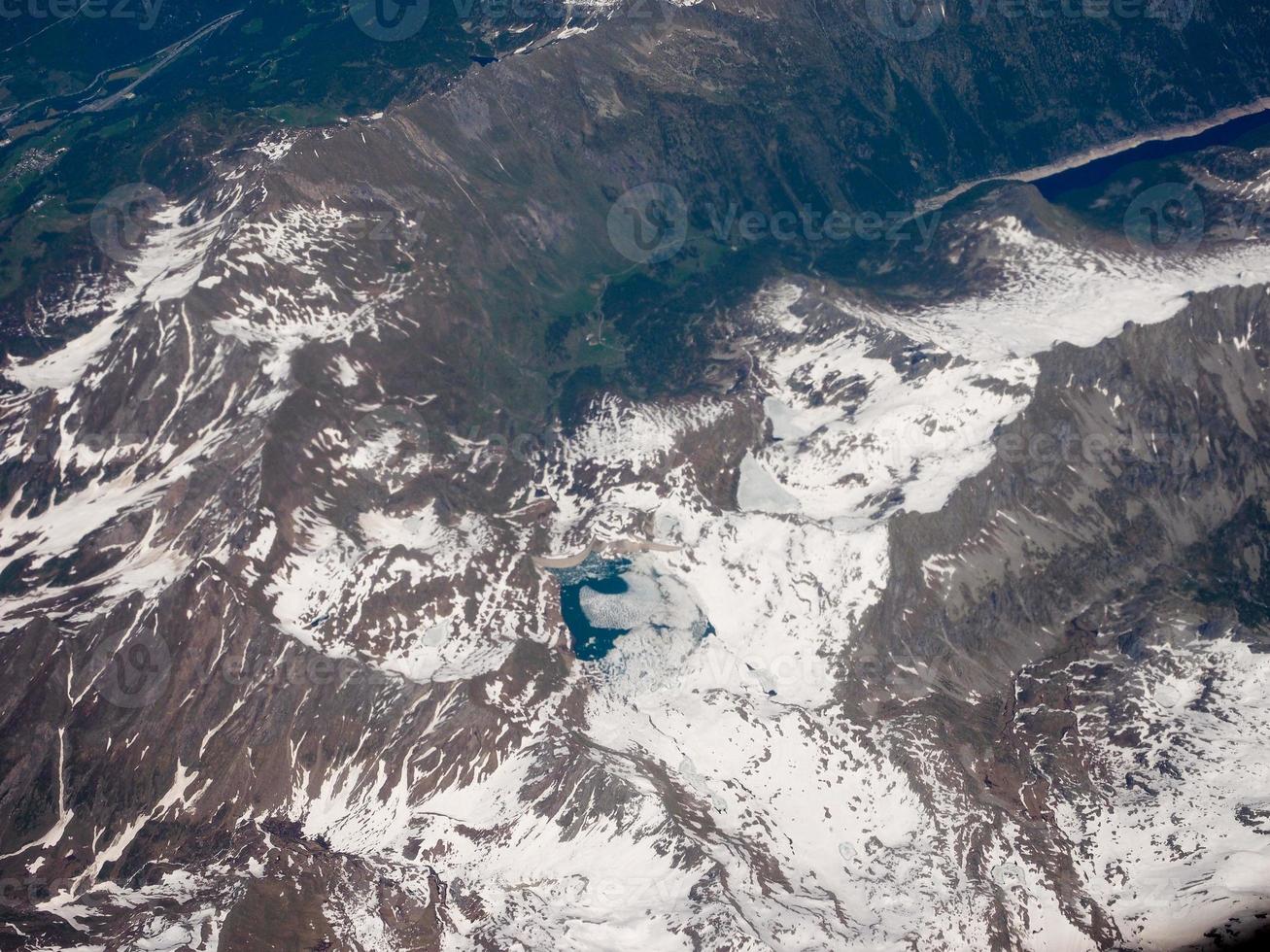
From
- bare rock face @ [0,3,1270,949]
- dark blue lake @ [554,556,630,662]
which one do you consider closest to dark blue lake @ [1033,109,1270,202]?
bare rock face @ [0,3,1270,949]

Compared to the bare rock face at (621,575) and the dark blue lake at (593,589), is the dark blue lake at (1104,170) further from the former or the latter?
the dark blue lake at (593,589)

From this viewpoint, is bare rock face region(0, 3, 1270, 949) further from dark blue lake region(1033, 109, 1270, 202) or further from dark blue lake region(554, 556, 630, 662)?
dark blue lake region(1033, 109, 1270, 202)

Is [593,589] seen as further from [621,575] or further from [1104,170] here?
[1104,170]

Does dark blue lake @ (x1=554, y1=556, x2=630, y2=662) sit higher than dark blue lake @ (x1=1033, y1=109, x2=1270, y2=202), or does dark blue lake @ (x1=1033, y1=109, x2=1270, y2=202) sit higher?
dark blue lake @ (x1=1033, y1=109, x2=1270, y2=202)

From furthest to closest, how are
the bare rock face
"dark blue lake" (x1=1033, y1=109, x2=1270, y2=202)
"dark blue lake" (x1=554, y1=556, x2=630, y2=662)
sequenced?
"dark blue lake" (x1=1033, y1=109, x2=1270, y2=202)
"dark blue lake" (x1=554, y1=556, x2=630, y2=662)
the bare rock face

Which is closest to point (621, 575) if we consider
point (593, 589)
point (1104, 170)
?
point (593, 589)

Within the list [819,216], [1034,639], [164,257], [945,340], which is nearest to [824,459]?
[945,340]
